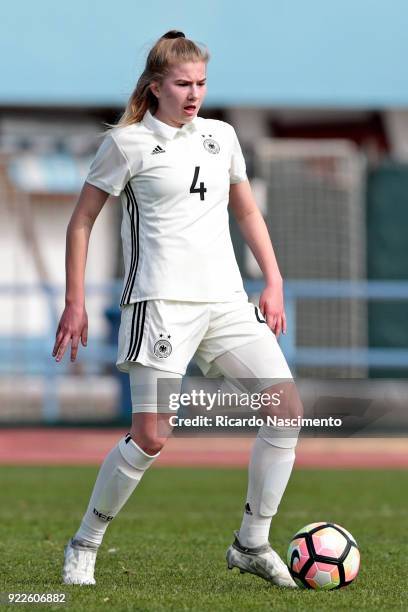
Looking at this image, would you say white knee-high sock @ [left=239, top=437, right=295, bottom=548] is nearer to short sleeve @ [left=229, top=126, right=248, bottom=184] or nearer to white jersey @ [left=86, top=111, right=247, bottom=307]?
white jersey @ [left=86, top=111, right=247, bottom=307]

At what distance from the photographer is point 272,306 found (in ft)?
19.1

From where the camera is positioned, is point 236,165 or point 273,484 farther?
point 236,165

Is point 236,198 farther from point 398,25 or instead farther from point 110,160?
point 398,25

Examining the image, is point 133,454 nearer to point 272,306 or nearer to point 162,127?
point 272,306

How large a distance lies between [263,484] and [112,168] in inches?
56.2

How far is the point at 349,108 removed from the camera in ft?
85.7

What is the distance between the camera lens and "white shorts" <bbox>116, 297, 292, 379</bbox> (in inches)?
218

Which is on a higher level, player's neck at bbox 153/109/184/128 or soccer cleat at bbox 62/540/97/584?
player's neck at bbox 153/109/184/128

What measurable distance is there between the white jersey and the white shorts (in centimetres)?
→ 5

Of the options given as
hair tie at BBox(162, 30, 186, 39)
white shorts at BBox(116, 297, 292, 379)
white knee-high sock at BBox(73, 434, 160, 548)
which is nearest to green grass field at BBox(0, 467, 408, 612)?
white knee-high sock at BBox(73, 434, 160, 548)

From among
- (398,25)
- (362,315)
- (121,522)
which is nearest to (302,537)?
(121,522)

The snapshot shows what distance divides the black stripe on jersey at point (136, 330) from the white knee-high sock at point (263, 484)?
67 centimetres

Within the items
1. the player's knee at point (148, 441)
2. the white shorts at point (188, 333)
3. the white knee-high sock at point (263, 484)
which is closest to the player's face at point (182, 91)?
the white shorts at point (188, 333)

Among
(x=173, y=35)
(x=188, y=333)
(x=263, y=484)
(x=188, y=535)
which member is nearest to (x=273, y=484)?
(x=263, y=484)
